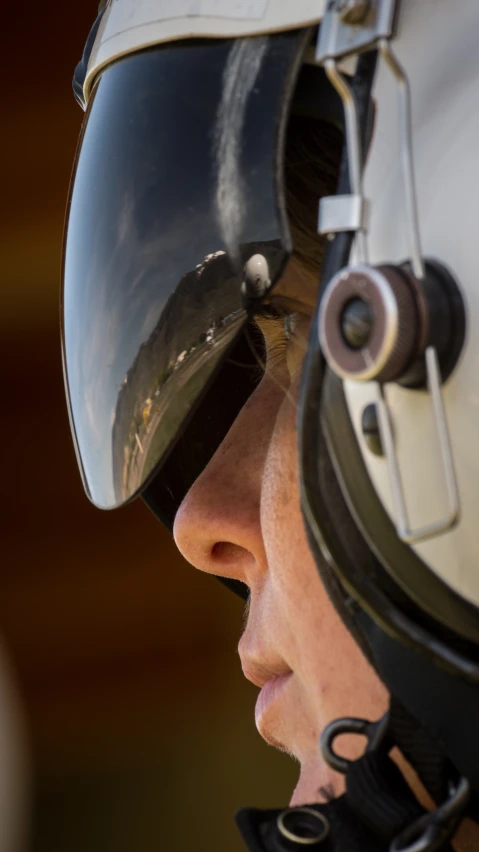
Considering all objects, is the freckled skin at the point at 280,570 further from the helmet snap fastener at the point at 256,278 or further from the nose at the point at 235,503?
the helmet snap fastener at the point at 256,278

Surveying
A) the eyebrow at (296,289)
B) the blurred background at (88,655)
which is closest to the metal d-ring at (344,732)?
the eyebrow at (296,289)

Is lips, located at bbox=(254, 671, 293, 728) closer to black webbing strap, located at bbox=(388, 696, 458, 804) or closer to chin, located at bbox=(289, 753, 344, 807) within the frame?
chin, located at bbox=(289, 753, 344, 807)

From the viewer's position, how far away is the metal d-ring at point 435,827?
66 centimetres

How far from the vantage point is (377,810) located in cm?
69

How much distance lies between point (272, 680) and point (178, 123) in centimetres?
43

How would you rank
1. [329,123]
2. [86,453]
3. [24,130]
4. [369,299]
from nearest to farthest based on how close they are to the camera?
[369,299] → [329,123] → [86,453] → [24,130]

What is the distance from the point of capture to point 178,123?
0.77 m

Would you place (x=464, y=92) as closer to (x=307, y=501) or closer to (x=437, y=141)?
(x=437, y=141)

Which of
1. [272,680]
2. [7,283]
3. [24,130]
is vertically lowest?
[272,680]

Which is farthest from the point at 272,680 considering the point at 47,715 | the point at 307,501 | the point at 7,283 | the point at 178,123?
the point at 47,715

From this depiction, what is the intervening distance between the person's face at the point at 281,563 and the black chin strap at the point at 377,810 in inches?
3.1

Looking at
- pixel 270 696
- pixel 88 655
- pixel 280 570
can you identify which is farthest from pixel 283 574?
pixel 88 655

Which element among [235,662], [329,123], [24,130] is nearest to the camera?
[329,123]

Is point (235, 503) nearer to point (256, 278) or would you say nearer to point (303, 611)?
point (303, 611)
